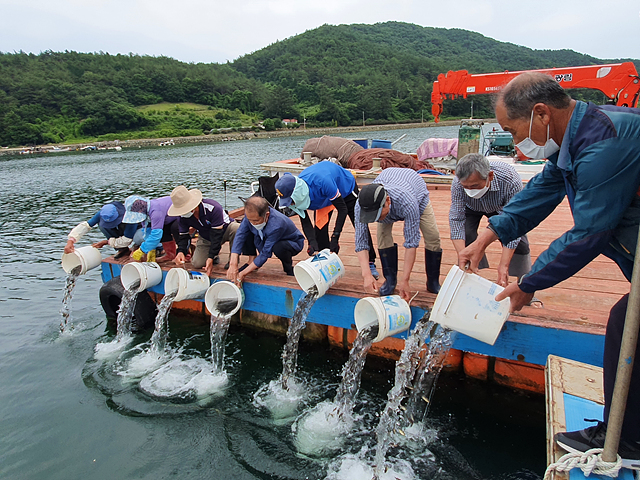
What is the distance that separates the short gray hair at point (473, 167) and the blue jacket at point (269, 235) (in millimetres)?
2066

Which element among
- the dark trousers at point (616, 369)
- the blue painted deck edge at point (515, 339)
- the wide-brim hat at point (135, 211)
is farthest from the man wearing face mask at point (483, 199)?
the wide-brim hat at point (135, 211)

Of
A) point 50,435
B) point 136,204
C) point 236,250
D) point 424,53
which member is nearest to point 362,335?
point 236,250

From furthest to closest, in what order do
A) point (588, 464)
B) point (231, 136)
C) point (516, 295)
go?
point (231, 136), point (516, 295), point (588, 464)

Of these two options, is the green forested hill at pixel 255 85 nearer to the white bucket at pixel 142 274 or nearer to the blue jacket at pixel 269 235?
the white bucket at pixel 142 274

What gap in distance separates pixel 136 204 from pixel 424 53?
157 metres

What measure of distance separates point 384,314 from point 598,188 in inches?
81.3

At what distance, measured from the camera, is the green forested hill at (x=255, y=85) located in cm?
7131

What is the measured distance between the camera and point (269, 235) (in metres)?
4.55

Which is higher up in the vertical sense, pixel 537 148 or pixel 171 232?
pixel 537 148

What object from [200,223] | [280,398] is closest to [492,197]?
[280,398]

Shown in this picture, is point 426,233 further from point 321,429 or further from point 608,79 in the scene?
point 608,79

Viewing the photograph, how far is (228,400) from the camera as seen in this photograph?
434 centimetres

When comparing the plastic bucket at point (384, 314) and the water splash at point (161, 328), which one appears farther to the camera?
the water splash at point (161, 328)

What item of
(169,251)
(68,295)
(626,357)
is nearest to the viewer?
(626,357)
